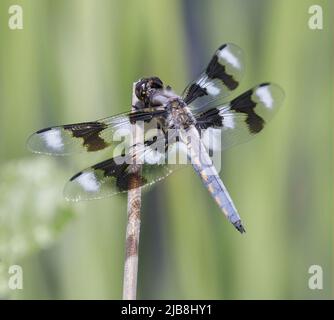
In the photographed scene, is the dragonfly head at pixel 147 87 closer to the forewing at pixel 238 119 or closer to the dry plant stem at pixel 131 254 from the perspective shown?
the forewing at pixel 238 119

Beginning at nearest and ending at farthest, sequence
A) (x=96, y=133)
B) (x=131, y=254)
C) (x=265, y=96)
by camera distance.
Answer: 1. (x=131, y=254)
2. (x=96, y=133)
3. (x=265, y=96)

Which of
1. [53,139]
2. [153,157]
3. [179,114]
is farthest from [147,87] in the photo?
[53,139]

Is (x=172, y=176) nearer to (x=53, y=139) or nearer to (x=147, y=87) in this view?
(x=147, y=87)

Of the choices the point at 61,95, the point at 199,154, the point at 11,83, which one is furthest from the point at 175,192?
the point at 11,83

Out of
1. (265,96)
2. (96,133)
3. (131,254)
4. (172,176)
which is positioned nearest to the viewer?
(131,254)

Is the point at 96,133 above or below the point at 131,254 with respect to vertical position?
above

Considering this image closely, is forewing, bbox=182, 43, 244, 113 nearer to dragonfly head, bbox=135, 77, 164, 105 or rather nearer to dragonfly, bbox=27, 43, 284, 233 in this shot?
dragonfly, bbox=27, 43, 284, 233

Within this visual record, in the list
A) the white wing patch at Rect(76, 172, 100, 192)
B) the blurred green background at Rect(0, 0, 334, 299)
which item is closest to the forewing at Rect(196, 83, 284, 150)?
the blurred green background at Rect(0, 0, 334, 299)
